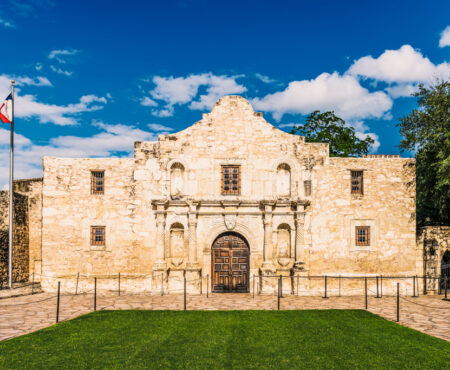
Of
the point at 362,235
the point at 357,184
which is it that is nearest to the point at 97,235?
the point at 362,235

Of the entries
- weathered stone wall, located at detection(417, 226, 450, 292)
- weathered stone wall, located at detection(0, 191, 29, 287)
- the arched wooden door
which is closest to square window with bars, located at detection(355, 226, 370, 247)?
weathered stone wall, located at detection(417, 226, 450, 292)

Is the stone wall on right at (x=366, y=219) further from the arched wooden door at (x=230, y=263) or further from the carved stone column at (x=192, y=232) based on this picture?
the carved stone column at (x=192, y=232)

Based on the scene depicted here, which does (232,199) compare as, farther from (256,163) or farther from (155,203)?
(155,203)

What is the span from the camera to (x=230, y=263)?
18859 millimetres

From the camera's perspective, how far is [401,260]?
19.0 m

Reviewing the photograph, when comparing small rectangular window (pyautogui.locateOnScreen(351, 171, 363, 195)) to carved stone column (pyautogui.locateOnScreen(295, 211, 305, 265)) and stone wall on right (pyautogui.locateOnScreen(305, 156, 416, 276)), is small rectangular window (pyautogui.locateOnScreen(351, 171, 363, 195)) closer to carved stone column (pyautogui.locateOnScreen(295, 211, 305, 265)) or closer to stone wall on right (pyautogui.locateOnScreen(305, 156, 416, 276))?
stone wall on right (pyautogui.locateOnScreen(305, 156, 416, 276))

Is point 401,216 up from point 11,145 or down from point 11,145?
down

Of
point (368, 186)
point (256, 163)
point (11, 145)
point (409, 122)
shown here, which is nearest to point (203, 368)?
point (256, 163)

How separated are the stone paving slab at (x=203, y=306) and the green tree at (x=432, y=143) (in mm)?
5642

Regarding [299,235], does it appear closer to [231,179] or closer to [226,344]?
[231,179]

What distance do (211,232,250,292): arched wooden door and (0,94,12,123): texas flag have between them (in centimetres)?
1160

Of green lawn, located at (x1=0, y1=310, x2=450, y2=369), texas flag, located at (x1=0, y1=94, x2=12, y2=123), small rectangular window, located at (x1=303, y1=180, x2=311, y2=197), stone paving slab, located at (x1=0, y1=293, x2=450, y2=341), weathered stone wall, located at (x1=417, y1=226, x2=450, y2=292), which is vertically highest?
texas flag, located at (x1=0, y1=94, x2=12, y2=123)

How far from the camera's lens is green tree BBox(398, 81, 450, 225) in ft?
63.7

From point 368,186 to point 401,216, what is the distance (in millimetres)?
2233
